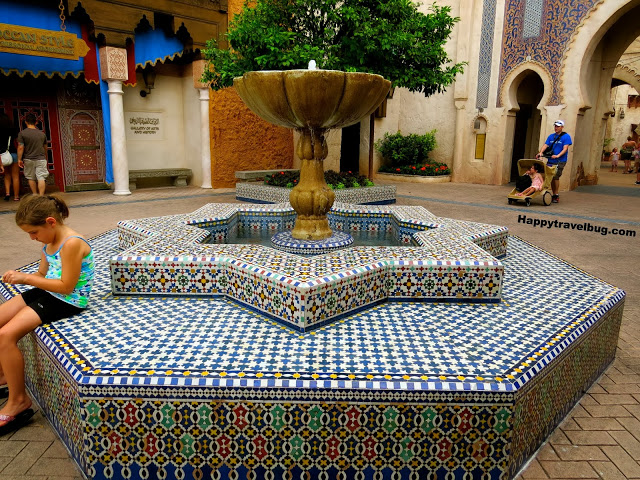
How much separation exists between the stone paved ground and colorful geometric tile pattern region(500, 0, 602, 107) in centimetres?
294

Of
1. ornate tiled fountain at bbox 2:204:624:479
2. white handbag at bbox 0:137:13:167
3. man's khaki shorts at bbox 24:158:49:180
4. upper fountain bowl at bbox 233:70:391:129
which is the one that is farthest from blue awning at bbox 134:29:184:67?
ornate tiled fountain at bbox 2:204:624:479

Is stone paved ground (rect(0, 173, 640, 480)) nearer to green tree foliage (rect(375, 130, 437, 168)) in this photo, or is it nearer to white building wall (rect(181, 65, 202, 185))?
white building wall (rect(181, 65, 202, 185))

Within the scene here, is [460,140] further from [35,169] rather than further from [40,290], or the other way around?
[40,290]

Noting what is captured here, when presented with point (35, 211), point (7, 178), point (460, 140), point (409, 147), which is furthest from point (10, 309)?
point (460, 140)

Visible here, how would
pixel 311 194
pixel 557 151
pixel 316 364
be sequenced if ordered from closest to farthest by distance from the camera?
1. pixel 316 364
2. pixel 311 194
3. pixel 557 151

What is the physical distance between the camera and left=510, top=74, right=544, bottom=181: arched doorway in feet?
45.8

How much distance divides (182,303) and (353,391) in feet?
4.94

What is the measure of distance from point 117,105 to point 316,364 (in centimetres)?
919

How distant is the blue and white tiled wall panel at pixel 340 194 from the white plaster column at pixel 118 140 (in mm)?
2475

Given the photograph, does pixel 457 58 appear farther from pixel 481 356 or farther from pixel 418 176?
pixel 481 356

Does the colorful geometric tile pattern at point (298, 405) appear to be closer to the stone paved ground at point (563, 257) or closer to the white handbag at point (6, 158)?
the stone paved ground at point (563, 257)

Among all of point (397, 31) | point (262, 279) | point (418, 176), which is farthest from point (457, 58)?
point (262, 279)

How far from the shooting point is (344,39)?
813 cm

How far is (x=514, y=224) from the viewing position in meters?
7.72
